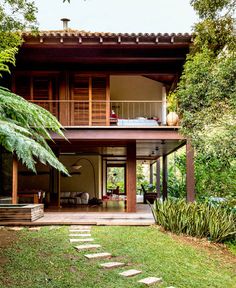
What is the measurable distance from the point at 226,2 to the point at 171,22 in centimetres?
1807

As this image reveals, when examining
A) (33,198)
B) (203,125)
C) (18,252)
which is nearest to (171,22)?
(33,198)

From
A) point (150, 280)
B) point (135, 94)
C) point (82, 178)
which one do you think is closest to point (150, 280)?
point (150, 280)

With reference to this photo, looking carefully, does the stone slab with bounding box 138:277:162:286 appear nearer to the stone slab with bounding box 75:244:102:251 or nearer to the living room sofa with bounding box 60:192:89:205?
the stone slab with bounding box 75:244:102:251

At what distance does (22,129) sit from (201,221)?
531 cm

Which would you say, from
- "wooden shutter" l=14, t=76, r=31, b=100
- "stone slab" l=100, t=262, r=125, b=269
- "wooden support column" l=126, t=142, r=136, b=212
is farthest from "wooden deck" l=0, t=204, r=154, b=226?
"wooden shutter" l=14, t=76, r=31, b=100

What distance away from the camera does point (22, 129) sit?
3.93 meters

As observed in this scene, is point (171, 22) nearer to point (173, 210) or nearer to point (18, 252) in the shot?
point (173, 210)

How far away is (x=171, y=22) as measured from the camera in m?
25.1

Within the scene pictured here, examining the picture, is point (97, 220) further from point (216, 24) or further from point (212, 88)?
point (216, 24)

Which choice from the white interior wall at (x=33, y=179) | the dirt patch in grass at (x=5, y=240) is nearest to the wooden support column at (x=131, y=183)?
the dirt patch in grass at (x=5, y=240)

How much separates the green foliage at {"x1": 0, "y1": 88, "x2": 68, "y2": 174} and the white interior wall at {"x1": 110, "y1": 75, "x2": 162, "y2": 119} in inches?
323

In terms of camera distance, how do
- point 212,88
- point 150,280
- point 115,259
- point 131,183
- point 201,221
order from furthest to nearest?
1. point 131,183
2. point 201,221
3. point 212,88
4. point 115,259
5. point 150,280

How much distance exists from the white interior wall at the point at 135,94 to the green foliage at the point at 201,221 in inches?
231

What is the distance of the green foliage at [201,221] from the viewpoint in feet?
26.2
